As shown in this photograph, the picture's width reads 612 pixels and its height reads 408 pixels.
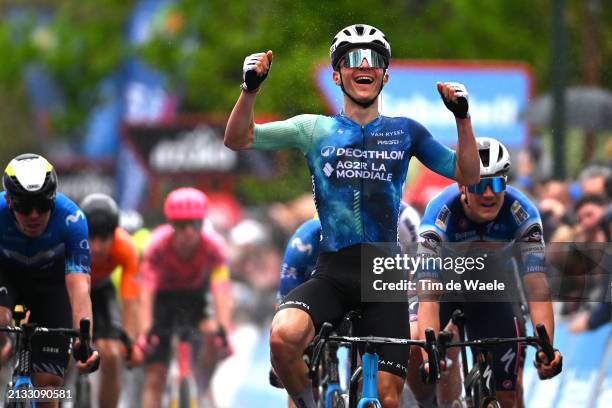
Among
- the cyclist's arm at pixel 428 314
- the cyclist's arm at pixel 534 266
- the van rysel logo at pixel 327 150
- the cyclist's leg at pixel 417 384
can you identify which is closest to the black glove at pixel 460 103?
the van rysel logo at pixel 327 150

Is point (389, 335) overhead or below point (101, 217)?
below

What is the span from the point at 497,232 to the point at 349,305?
156 cm

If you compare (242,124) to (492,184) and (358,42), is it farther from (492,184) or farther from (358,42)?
(492,184)

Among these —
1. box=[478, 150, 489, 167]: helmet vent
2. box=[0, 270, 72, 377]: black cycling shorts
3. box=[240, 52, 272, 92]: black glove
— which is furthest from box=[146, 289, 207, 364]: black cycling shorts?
box=[240, 52, 272, 92]: black glove

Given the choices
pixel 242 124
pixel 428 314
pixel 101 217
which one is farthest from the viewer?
pixel 101 217

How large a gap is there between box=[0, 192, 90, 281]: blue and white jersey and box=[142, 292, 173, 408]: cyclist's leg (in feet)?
13.6

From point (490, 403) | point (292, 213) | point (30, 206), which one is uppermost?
point (292, 213)

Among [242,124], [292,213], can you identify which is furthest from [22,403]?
[292,213]

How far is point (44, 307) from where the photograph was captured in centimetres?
1041

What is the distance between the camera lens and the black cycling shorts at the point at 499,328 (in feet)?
32.7

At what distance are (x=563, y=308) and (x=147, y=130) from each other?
14796mm

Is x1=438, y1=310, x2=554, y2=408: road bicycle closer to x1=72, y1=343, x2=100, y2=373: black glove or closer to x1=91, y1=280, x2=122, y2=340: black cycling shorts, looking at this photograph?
x1=72, y1=343, x2=100, y2=373: black glove

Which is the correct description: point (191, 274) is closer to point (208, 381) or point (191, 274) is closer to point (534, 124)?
point (208, 381)

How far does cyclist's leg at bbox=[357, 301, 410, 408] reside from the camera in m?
8.67
